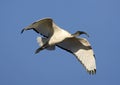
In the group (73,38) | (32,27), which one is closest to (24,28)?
(32,27)

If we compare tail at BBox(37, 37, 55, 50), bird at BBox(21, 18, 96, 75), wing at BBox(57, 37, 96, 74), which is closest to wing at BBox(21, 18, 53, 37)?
bird at BBox(21, 18, 96, 75)

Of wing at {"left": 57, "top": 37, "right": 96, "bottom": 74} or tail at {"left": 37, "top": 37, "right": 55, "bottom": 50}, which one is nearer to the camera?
tail at {"left": 37, "top": 37, "right": 55, "bottom": 50}

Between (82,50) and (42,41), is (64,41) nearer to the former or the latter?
(82,50)

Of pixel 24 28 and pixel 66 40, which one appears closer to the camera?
pixel 24 28

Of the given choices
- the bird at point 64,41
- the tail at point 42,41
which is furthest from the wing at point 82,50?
the tail at point 42,41

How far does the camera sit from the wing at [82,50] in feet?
83.7

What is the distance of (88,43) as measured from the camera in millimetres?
25812

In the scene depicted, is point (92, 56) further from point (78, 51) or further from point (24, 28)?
point (24, 28)

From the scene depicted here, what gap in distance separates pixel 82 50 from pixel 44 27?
1.58 m

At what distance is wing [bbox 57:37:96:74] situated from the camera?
25.5m

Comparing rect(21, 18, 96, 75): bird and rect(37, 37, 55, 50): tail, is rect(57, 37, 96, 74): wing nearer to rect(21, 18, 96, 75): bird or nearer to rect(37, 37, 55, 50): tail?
rect(21, 18, 96, 75): bird

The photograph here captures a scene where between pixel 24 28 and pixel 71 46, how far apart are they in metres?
2.44

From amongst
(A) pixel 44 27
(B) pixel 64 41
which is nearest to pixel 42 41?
(A) pixel 44 27

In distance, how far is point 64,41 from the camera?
86.2 feet
